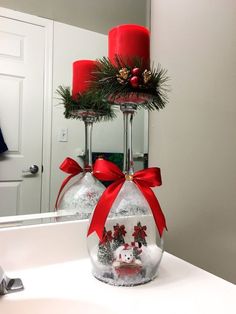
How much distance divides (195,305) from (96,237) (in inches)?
8.9

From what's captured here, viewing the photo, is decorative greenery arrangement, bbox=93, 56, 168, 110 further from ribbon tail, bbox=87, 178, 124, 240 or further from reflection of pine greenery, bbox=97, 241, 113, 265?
reflection of pine greenery, bbox=97, 241, 113, 265

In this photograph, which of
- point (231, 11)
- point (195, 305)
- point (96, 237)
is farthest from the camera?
point (231, 11)

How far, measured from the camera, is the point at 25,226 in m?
0.65

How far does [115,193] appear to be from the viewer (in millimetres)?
563

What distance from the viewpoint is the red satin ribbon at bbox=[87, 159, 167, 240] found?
0.54 meters

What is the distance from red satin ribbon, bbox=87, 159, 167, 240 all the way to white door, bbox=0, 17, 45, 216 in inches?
10.3

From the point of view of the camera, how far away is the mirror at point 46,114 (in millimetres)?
749

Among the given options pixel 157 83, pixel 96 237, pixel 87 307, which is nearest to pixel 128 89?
pixel 157 83

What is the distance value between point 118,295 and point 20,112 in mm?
529

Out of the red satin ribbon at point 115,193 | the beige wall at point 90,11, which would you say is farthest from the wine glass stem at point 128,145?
the beige wall at point 90,11

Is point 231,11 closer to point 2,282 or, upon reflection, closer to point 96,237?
point 96,237

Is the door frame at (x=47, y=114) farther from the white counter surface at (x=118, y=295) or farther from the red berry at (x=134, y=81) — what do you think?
the red berry at (x=134, y=81)

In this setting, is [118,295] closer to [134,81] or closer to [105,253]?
[105,253]

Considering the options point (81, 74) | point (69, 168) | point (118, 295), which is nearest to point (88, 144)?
point (69, 168)
